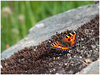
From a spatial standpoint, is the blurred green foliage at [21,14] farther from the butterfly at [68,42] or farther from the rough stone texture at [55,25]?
the butterfly at [68,42]

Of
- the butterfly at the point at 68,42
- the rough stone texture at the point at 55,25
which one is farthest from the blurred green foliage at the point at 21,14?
the butterfly at the point at 68,42

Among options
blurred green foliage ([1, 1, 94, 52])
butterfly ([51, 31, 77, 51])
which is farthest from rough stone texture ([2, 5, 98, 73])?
blurred green foliage ([1, 1, 94, 52])

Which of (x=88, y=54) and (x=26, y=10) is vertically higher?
(x=26, y=10)

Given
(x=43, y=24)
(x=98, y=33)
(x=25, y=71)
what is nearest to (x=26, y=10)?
(x=43, y=24)

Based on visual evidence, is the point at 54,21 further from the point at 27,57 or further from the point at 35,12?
the point at 35,12

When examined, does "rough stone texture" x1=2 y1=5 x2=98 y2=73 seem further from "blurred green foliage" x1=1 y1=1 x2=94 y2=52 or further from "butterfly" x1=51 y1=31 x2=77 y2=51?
"blurred green foliage" x1=1 y1=1 x2=94 y2=52
